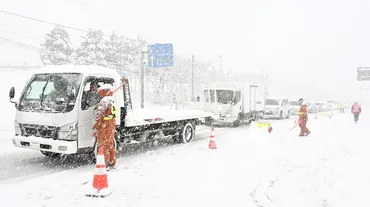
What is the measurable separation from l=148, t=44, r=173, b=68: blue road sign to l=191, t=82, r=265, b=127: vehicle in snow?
10.6 metres

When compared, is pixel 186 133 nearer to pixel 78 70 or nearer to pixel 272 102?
pixel 78 70

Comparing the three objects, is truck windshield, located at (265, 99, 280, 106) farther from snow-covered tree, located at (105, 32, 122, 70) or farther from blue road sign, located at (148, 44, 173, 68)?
snow-covered tree, located at (105, 32, 122, 70)

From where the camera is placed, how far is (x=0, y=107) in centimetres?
2802

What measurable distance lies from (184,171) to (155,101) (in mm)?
42529

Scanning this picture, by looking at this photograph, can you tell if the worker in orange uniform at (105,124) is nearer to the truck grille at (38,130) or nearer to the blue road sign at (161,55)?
the truck grille at (38,130)

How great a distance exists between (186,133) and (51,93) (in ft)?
18.7

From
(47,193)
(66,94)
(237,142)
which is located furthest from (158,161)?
(237,142)

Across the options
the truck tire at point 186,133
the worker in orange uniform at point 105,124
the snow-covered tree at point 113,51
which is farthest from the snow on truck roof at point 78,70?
the snow-covered tree at point 113,51

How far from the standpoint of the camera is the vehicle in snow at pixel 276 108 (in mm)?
28094

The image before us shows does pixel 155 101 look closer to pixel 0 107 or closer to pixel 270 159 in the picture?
pixel 0 107

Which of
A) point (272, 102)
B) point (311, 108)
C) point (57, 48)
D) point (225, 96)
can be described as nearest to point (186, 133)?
point (225, 96)

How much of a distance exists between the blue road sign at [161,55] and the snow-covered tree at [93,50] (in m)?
15.6

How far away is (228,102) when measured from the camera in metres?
20.3

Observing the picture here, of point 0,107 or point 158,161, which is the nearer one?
point 158,161
